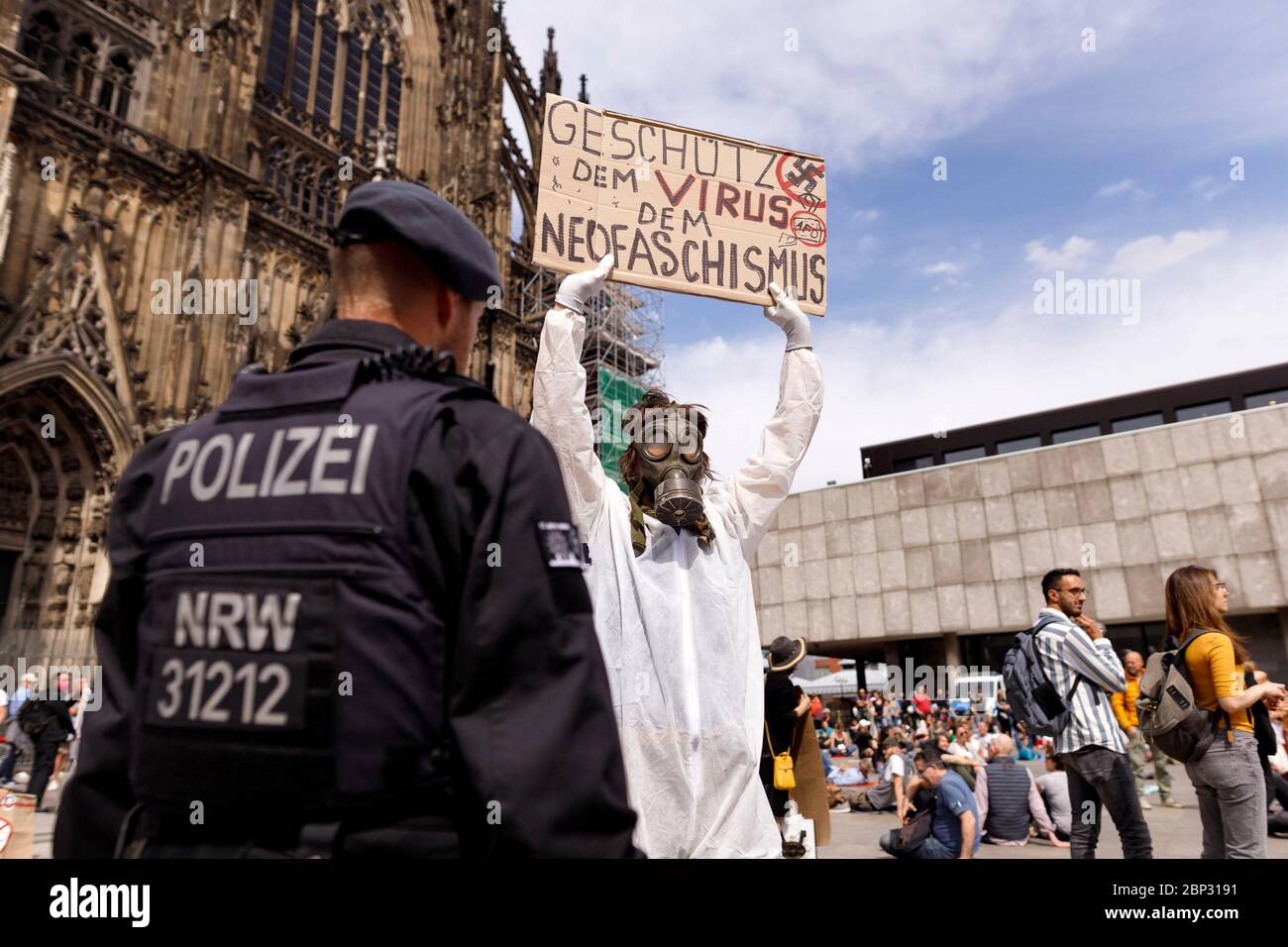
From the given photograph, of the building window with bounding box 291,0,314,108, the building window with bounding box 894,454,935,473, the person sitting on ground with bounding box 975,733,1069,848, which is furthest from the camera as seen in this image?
the building window with bounding box 894,454,935,473

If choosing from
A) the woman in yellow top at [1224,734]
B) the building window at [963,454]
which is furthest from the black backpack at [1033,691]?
the building window at [963,454]

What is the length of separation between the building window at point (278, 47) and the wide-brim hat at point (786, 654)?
68.2ft

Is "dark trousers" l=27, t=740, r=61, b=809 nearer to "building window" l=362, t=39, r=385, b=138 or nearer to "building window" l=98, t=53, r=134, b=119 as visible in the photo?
"building window" l=98, t=53, r=134, b=119

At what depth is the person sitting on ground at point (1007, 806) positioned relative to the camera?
24.8 feet

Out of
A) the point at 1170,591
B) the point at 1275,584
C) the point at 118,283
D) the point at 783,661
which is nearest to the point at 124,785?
the point at 783,661

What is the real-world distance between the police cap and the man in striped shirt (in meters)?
4.12

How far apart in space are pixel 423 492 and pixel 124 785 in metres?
0.68

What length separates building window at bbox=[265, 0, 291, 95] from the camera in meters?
20.1

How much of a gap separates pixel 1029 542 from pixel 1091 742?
25426 mm

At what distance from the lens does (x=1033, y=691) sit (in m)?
4.46

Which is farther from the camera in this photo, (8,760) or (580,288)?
(8,760)

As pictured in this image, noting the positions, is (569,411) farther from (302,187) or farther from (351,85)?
(351,85)
